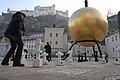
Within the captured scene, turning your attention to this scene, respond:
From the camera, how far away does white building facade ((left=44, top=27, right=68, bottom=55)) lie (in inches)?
2518

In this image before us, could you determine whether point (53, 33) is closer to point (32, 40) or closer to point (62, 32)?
point (62, 32)

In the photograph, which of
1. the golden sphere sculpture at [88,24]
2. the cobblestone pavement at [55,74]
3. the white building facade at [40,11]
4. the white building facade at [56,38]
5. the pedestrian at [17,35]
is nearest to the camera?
the golden sphere sculpture at [88,24]

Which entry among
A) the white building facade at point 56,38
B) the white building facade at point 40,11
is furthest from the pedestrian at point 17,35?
the white building facade at point 40,11

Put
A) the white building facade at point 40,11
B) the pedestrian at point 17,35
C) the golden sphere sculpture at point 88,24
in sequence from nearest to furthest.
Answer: the golden sphere sculpture at point 88,24, the pedestrian at point 17,35, the white building facade at point 40,11

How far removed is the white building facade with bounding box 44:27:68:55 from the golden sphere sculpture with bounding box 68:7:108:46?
6160cm

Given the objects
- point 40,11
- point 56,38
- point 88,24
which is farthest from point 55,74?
point 40,11

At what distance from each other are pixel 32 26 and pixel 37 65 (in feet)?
368

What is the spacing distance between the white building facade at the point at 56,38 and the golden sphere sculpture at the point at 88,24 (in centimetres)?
6160

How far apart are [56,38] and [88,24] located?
6255 cm

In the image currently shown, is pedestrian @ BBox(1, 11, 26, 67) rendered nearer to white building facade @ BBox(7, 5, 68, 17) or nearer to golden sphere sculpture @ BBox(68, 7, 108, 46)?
golden sphere sculpture @ BBox(68, 7, 108, 46)

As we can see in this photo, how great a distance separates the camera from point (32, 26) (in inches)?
4776

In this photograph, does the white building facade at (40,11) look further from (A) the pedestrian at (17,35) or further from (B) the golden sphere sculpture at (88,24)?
(B) the golden sphere sculpture at (88,24)

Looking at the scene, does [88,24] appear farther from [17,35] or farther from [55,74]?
[17,35]

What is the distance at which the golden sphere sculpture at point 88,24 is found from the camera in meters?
1.90
